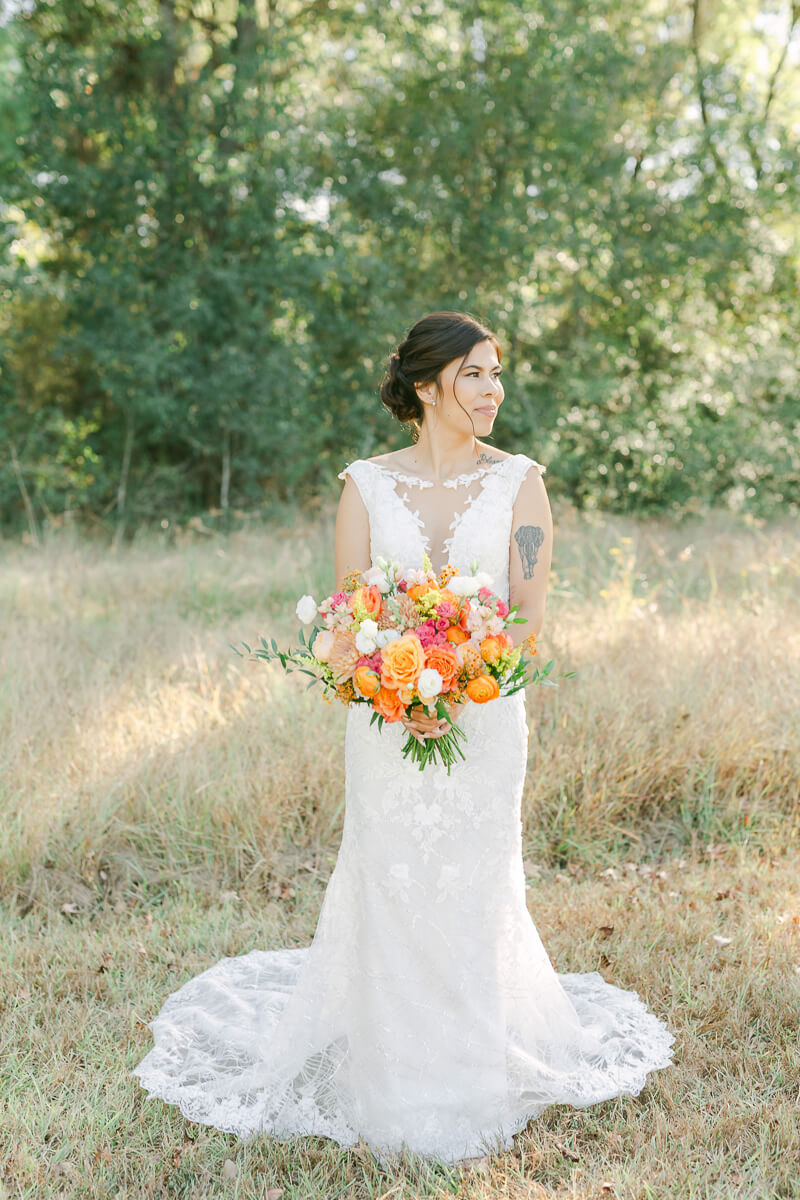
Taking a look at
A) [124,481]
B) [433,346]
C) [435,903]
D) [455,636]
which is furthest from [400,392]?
[124,481]

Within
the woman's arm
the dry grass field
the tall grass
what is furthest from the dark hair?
the tall grass

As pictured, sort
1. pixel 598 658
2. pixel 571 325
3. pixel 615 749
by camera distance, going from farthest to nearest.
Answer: pixel 571 325 < pixel 598 658 < pixel 615 749

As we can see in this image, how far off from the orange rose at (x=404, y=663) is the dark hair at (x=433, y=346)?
1.10 meters

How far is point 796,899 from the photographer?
4.65m

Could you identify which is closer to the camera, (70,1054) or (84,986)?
(70,1054)

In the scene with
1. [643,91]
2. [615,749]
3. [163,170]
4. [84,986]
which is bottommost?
[84,986]

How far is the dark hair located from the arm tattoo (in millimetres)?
580

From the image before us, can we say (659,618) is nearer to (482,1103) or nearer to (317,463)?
(482,1103)

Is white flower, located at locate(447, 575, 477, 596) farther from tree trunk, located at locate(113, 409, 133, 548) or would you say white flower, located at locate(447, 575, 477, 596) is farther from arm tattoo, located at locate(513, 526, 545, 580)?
tree trunk, located at locate(113, 409, 133, 548)

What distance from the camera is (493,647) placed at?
8.89ft

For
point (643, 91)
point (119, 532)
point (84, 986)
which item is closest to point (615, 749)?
point (84, 986)

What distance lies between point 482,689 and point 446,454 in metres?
1.03

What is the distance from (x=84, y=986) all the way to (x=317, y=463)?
11.0 metres

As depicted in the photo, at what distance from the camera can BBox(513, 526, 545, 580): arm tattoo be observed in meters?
3.28
